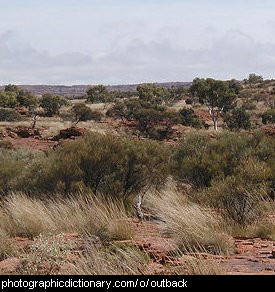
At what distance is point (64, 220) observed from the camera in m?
10.0

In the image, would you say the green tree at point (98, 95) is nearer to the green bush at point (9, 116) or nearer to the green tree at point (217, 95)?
the green bush at point (9, 116)

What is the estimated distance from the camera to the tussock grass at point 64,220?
8.87 metres

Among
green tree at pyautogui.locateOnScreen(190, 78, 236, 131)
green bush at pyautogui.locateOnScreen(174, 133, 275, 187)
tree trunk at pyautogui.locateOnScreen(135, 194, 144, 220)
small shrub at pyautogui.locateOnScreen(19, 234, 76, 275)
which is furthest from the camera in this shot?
green tree at pyautogui.locateOnScreen(190, 78, 236, 131)

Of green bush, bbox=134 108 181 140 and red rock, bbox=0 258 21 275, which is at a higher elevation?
red rock, bbox=0 258 21 275

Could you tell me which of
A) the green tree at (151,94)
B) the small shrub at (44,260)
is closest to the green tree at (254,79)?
the green tree at (151,94)

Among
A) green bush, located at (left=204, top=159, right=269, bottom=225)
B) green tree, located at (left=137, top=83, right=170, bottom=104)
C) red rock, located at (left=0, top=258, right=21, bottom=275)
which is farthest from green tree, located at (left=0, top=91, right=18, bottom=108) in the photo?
red rock, located at (left=0, top=258, right=21, bottom=275)

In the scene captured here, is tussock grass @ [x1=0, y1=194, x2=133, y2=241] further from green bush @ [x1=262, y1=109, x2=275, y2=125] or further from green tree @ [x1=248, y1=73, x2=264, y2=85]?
green tree @ [x1=248, y1=73, x2=264, y2=85]

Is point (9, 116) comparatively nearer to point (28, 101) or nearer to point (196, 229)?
point (28, 101)

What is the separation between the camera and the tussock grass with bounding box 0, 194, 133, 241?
8867mm

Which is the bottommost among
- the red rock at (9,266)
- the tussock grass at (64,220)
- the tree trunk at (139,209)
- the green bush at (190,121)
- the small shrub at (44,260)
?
the green bush at (190,121)

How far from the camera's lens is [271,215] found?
1066 centimetres

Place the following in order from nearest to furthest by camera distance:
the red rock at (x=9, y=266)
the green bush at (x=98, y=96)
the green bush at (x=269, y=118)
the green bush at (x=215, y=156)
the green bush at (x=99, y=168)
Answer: the red rock at (x=9, y=266), the green bush at (x=99, y=168), the green bush at (x=215, y=156), the green bush at (x=269, y=118), the green bush at (x=98, y=96)

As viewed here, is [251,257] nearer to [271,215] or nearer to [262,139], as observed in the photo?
[271,215]

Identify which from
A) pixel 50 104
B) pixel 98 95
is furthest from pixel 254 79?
pixel 50 104
